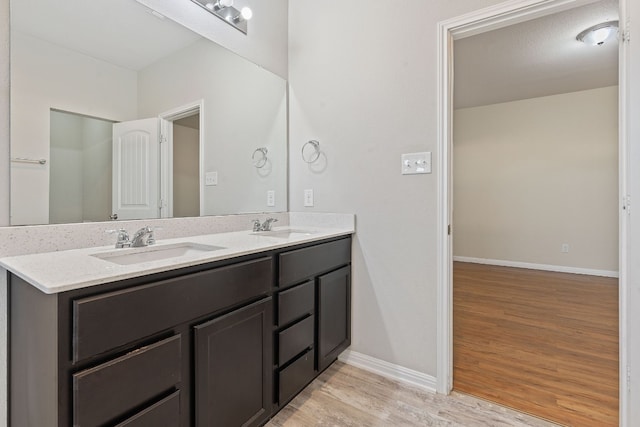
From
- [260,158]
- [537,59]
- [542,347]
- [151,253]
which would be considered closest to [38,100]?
[151,253]

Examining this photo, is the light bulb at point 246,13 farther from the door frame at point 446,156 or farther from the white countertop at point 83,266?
the white countertop at point 83,266

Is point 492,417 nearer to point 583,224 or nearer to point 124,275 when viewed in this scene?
point 124,275

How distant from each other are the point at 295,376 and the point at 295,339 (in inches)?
7.2

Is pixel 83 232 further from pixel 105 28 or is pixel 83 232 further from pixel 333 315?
pixel 333 315

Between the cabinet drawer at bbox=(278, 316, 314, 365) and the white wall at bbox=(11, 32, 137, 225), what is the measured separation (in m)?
1.09

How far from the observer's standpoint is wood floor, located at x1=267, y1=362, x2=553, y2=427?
57.7 inches

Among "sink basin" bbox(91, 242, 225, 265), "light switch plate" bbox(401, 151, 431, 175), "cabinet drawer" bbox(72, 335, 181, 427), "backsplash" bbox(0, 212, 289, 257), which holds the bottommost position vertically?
"cabinet drawer" bbox(72, 335, 181, 427)

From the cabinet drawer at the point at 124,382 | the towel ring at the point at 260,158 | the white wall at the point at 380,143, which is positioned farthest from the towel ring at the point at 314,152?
the cabinet drawer at the point at 124,382

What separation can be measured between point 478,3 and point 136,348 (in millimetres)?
2129

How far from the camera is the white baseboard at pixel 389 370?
1.74 meters

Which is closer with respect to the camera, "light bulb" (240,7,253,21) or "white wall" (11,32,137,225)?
"white wall" (11,32,137,225)

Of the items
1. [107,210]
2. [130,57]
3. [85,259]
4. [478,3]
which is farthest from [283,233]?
[478,3]

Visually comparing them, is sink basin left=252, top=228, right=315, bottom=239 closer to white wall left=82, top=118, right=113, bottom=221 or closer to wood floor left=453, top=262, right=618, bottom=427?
white wall left=82, top=118, right=113, bottom=221

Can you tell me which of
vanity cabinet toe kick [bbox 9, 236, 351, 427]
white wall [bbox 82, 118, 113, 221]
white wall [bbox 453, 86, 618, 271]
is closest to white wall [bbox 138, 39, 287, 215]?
white wall [bbox 82, 118, 113, 221]
